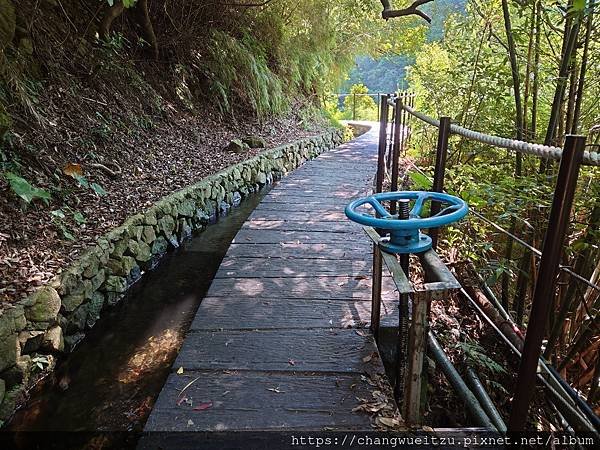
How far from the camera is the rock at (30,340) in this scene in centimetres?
250

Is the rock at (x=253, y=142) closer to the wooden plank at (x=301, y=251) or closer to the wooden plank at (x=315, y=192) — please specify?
the wooden plank at (x=315, y=192)

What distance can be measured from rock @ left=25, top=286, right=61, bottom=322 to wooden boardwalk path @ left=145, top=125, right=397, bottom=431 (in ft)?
2.93

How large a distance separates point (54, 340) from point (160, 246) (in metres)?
1.82

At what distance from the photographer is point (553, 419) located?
8.58 feet

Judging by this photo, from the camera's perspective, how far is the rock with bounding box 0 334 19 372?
7.59ft

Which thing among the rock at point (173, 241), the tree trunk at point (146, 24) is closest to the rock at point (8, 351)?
the rock at point (173, 241)

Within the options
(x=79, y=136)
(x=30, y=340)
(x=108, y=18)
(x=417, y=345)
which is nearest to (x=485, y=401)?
(x=417, y=345)

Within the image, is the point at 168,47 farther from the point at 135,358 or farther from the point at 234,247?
the point at 135,358

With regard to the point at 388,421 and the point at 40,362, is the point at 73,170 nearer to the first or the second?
the point at 40,362

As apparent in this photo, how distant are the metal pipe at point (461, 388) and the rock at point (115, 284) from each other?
2.41 meters

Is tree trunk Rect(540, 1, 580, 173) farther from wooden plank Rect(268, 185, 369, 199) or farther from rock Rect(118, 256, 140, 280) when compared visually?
rock Rect(118, 256, 140, 280)

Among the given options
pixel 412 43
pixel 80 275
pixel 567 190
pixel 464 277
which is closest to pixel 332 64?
pixel 412 43

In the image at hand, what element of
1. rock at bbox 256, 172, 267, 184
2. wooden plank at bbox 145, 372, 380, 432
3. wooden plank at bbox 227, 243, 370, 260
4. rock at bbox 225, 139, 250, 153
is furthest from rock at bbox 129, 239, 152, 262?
rock at bbox 256, 172, 267, 184

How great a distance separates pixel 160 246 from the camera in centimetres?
452
